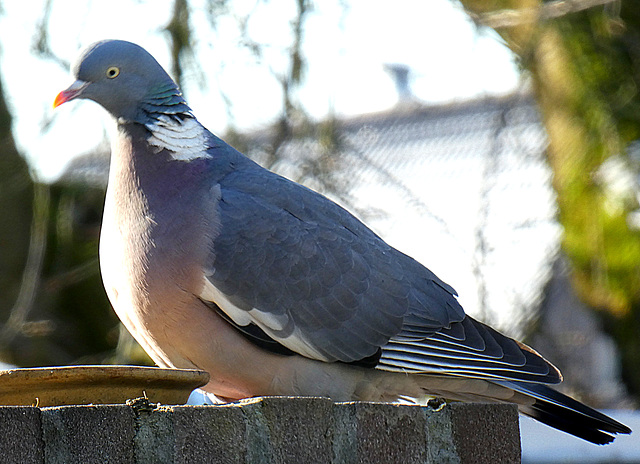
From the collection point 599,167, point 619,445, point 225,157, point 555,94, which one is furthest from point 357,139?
point 225,157

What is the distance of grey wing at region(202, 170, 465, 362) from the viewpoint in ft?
8.48

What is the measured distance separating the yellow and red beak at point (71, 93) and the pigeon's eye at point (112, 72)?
0.08 m

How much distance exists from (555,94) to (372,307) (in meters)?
3.05

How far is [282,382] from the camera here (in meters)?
2.57

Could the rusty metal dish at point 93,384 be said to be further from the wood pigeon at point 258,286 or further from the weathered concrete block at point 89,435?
the wood pigeon at point 258,286

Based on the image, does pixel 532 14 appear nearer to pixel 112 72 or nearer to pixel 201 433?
pixel 112 72

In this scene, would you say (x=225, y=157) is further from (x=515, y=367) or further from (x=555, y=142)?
(x=555, y=142)

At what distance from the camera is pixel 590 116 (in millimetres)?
4945

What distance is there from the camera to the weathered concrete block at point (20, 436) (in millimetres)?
1539

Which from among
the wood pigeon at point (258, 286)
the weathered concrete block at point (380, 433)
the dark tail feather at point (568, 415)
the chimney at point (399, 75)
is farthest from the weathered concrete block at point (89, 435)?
the chimney at point (399, 75)

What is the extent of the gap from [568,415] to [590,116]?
8.58 feet

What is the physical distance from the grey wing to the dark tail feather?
38 cm

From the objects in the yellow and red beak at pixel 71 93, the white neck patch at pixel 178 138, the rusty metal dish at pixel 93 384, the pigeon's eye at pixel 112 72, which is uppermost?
the pigeon's eye at pixel 112 72

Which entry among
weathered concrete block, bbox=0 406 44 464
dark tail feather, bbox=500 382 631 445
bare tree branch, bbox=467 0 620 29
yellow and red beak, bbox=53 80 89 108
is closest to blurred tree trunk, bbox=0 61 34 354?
yellow and red beak, bbox=53 80 89 108
